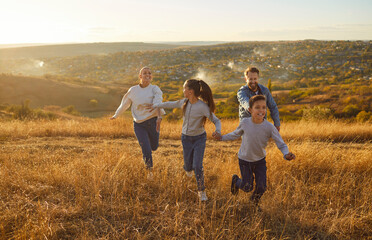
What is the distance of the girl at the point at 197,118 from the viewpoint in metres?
3.60

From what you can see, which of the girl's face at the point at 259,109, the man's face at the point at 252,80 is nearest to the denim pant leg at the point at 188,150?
the girl's face at the point at 259,109

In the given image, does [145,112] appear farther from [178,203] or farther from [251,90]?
[251,90]

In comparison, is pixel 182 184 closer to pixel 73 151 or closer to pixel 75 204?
pixel 75 204

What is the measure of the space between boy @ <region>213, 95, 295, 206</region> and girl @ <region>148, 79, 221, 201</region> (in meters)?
0.41

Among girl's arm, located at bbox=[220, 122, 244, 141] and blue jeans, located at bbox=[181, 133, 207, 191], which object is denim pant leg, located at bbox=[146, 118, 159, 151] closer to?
blue jeans, located at bbox=[181, 133, 207, 191]

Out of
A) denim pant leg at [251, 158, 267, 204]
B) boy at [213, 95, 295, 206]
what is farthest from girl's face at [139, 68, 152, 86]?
denim pant leg at [251, 158, 267, 204]

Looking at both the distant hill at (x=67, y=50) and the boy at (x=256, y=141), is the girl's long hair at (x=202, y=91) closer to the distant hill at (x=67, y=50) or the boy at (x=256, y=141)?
the boy at (x=256, y=141)

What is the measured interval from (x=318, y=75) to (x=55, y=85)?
→ 50454 mm

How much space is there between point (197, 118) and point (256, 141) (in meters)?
0.92

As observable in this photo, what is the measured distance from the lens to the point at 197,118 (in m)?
3.64

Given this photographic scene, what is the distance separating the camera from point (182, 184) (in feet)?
13.1

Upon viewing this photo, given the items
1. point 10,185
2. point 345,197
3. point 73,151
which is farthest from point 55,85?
point 345,197

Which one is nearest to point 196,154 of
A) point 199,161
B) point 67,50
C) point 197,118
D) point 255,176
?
point 199,161

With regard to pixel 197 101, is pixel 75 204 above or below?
below
